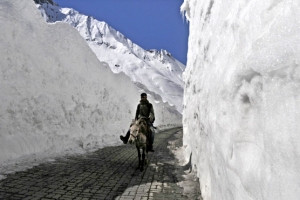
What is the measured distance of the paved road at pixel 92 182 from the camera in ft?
16.2

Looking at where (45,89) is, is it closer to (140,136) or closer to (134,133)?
(134,133)

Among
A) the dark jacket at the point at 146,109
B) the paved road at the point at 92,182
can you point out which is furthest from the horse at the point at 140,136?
the dark jacket at the point at 146,109

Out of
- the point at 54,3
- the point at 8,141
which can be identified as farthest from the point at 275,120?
the point at 54,3

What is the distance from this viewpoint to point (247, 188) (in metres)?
2.31

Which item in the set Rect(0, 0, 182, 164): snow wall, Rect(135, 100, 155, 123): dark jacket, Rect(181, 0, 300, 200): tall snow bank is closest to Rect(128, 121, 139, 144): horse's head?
Rect(135, 100, 155, 123): dark jacket

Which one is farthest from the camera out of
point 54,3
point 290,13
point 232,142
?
point 54,3

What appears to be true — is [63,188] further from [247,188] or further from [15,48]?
[15,48]

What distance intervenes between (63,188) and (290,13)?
5053 mm

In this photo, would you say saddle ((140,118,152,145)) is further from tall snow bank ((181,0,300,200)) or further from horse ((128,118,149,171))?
tall snow bank ((181,0,300,200))

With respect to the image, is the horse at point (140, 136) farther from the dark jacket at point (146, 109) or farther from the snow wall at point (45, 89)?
the snow wall at point (45, 89)

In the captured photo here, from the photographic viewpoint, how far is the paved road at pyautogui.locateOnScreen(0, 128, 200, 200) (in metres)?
4.93

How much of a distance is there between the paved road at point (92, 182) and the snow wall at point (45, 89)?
A: 157 cm

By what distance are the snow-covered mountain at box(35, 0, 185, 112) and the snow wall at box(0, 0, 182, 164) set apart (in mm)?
91171

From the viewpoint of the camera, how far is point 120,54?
15075 cm
